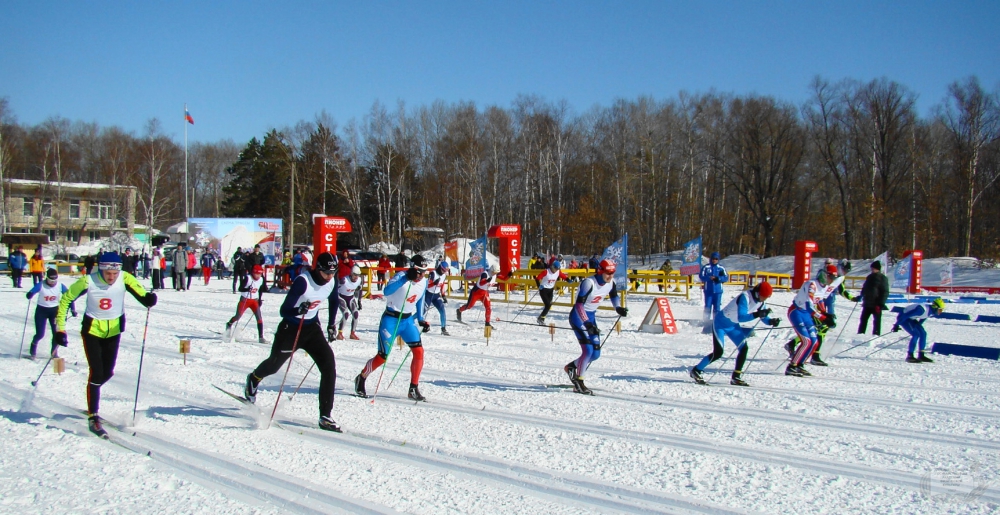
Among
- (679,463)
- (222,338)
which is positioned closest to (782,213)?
(222,338)

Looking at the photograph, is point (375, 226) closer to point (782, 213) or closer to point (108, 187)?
point (108, 187)

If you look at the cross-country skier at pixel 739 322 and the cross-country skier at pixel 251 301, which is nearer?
the cross-country skier at pixel 739 322

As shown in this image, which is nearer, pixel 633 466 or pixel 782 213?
pixel 633 466

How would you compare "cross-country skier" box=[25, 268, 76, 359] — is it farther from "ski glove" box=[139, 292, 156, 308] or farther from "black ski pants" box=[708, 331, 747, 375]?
"black ski pants" box=[708, 331, 747, 375]

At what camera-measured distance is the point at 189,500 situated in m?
4.42

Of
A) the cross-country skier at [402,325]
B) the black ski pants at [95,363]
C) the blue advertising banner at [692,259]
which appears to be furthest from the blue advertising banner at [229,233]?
the black ski pants at [95,363]

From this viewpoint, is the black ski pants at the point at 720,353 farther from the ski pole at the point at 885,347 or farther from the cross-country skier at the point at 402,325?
the ski pole at the point at 885,347

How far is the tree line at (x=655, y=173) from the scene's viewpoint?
132ft

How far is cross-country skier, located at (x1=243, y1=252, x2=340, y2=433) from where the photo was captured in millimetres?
6211

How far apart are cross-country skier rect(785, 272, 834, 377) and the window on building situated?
57570 millimetres

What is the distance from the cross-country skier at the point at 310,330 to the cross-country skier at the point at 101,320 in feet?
3.87

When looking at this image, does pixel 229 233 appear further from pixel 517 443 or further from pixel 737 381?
pixel 517 443

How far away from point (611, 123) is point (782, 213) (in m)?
14.0

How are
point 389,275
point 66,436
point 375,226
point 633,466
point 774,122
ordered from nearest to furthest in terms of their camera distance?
point 633,466 → point 66,436 → point 389,275 → point 774,122 → point 375,226
